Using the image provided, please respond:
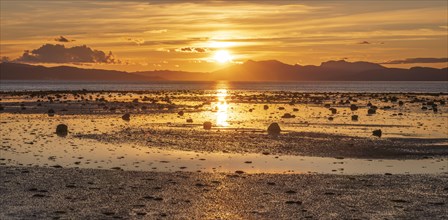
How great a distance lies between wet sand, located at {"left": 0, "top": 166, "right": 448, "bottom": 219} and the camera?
15180mm

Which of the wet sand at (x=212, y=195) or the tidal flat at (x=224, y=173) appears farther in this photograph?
the tidal flat at (x=224, y=173)

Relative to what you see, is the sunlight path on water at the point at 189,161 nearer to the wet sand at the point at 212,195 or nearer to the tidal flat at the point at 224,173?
the tidal flat at the point at 224,173

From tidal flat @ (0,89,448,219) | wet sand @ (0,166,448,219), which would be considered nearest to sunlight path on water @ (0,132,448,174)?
tidal flat @ (0,89,448,219)

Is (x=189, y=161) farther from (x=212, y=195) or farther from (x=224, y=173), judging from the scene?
(x=212, y=195)

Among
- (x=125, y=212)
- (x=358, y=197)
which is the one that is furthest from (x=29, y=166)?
(x=358, y=197)

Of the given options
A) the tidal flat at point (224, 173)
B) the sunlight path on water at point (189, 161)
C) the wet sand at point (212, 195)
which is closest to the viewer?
the wet sand at point (212, 195)

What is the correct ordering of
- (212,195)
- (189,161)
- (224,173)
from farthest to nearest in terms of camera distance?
(189,161), (224,173), (212,195)

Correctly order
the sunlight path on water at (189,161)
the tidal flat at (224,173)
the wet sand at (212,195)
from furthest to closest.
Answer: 1. the sunlight path on water at (189,161)
2. the tidal flat at (224,173)
3. the wet sand at (212,195)

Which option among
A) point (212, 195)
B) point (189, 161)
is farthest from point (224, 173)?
point (212, 195)

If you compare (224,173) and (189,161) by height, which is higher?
(224,173)

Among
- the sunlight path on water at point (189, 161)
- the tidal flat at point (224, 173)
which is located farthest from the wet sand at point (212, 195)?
the sunlight path on water at point (189, 161)

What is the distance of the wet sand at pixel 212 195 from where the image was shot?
15.2 metres

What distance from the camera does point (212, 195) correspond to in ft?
57.0

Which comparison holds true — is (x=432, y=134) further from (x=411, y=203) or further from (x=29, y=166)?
(x=29, y=166)
